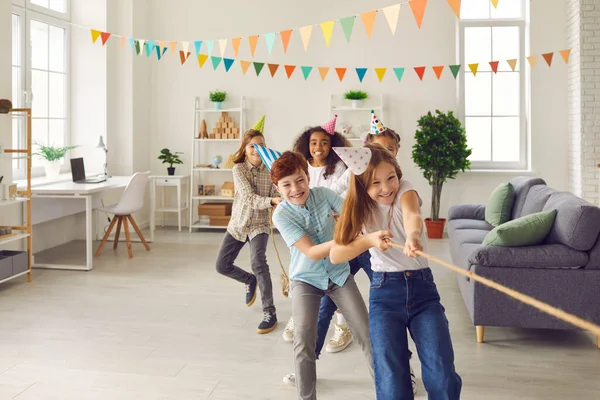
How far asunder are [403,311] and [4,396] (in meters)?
1.98

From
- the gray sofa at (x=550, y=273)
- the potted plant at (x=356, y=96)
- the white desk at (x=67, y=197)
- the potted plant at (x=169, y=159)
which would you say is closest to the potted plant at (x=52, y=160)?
the white desk at (x=67, y=197)

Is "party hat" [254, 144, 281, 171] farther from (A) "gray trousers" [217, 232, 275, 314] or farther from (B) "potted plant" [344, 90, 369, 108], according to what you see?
(B) "potted plant" [344, 90, 369, 108]

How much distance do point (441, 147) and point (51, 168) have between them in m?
4.27

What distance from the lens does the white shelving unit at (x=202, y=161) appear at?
843 centimetres

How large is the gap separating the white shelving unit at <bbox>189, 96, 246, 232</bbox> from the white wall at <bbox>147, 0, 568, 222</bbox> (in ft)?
0.42

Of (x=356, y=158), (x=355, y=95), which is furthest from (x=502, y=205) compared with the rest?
(x=356, y=158)

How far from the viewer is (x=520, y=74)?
26.9 feet

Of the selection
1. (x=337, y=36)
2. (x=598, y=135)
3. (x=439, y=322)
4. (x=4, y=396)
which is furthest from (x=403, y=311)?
(x=337, y=36)

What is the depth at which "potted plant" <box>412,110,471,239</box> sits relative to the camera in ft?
25.0

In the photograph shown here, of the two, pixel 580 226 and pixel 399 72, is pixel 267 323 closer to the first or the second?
pixel 580 226

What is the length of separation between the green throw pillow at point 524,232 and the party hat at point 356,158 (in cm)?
169

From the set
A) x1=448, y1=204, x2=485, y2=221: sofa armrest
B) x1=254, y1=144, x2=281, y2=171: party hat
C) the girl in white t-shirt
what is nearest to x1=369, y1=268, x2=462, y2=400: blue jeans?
the girl in white t-shirt

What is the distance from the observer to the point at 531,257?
3.71 m

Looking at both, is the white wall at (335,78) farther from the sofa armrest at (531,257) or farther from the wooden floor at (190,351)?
the sofa armrest at (531,257)
